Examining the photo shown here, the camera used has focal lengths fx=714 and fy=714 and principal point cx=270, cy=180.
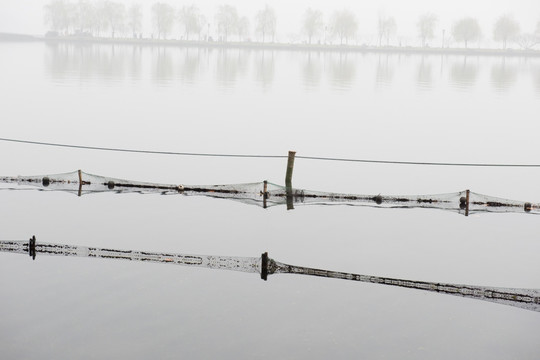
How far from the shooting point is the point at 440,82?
106625 mm

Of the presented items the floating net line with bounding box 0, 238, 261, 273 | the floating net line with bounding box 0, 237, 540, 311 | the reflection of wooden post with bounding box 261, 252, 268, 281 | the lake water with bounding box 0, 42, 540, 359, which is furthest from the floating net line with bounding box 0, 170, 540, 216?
the reflection of wooden post with bounding box 261, 252, 268, 281

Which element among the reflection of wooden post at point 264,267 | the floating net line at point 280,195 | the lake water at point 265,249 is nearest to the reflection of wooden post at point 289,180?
the floating net line at point 280,195

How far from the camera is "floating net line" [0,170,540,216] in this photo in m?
26.4

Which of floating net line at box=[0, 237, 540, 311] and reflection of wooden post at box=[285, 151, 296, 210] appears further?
reflection of wooden post at box=[285, 151, 296, 210]

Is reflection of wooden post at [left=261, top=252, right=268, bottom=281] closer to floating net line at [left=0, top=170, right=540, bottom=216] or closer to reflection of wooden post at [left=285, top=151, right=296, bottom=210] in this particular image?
floating net line at [left=0, top=170, right=540, bottom=216]

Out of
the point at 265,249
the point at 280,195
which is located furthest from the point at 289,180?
the point at 265,249

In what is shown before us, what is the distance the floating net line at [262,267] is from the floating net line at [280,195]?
22.5 ft

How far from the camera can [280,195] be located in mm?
27031

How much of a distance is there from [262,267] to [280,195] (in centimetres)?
852

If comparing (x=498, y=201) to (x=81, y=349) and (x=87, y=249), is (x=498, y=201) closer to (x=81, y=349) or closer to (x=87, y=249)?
(x=87, y=249)

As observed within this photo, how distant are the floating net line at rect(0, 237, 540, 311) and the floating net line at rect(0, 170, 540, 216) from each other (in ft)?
22.5

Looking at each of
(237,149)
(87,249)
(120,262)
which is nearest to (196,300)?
(120,262)

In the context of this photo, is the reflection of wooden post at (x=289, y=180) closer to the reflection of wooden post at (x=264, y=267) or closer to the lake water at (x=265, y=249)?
the lake water at (x=265, y=249)

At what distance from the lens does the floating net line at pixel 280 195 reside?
86.5ft
